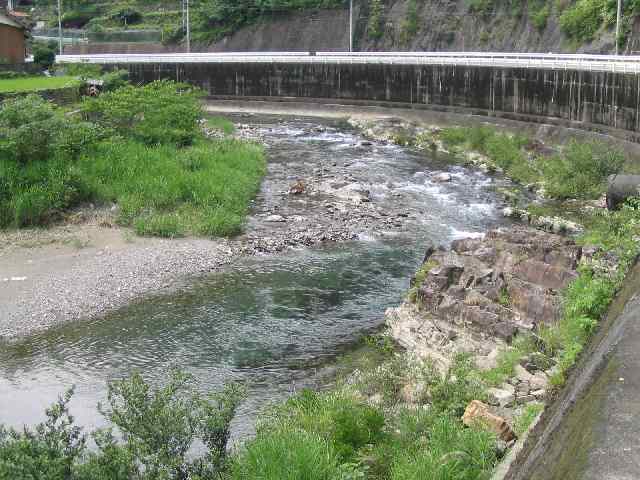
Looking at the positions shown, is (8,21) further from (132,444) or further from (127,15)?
(127,15)

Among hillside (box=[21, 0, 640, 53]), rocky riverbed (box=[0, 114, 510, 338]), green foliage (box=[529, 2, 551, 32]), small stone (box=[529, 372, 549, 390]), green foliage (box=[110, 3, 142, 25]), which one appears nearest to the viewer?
small stone (box=[529, 372, 549, 390])

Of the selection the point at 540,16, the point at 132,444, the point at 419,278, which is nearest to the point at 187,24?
the point at 540,16

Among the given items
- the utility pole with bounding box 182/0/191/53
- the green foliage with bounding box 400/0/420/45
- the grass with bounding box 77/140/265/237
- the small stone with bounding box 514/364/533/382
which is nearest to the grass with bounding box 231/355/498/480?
the small stone with bounding box 514/364/533/382

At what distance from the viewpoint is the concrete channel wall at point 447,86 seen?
3366cm

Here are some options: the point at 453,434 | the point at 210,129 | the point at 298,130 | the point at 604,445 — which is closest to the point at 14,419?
the point at 453,434

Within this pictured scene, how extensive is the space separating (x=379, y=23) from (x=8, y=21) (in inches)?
1169

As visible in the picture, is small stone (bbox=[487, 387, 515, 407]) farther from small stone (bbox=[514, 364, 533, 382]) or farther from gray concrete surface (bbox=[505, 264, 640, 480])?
gray concrete surface (bbox=[505, 264, 640, 480])

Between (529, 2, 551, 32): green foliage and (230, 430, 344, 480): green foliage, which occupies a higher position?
(529, 2, 551, 32): green foliage

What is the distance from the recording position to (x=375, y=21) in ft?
206

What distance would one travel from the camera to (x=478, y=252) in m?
19.8

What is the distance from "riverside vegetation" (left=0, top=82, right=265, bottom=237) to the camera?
83.5ft

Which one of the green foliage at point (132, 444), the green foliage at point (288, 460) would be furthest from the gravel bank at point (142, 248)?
the green foliage at point (288, 460)

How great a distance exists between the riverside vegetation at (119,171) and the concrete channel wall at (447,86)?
15.3m

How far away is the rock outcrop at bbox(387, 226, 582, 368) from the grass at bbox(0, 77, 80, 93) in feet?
75.3
